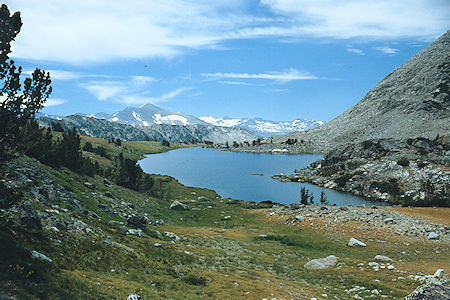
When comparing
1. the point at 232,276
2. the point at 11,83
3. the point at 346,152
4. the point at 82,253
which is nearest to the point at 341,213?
the point at 232,276

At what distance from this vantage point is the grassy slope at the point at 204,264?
1407 centimetres

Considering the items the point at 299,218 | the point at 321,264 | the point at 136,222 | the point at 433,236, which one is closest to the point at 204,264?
the point at 321,264

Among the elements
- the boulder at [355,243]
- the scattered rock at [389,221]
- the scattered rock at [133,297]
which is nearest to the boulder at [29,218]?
the scattered rock at [133,297]

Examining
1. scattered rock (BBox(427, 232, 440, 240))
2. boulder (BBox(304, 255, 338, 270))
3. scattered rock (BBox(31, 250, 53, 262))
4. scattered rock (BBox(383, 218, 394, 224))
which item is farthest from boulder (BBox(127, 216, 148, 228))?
scattered rock (BBox(427, 232, 440, 240))

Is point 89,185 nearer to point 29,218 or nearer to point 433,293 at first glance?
point 29,218

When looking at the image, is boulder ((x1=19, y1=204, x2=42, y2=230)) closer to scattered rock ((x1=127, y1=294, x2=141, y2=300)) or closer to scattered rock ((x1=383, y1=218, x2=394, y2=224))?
scattered rock ((x1=127, y1=294, x2=141, y2=300))

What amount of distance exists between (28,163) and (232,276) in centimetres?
2803

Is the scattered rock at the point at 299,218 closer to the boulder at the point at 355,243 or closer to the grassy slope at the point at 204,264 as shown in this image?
the grassy slope at the point at 204,264

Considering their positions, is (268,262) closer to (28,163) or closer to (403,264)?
(403,264)

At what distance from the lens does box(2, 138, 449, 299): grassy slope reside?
14.1 m

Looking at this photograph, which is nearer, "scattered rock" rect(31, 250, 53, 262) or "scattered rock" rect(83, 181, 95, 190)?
"scattered rock" rect(31, 250, 53, 262)

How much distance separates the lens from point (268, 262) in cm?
2733

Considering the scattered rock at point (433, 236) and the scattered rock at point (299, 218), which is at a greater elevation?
the scattered rock at point (433, 236)

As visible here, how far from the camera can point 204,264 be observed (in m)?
23.5
